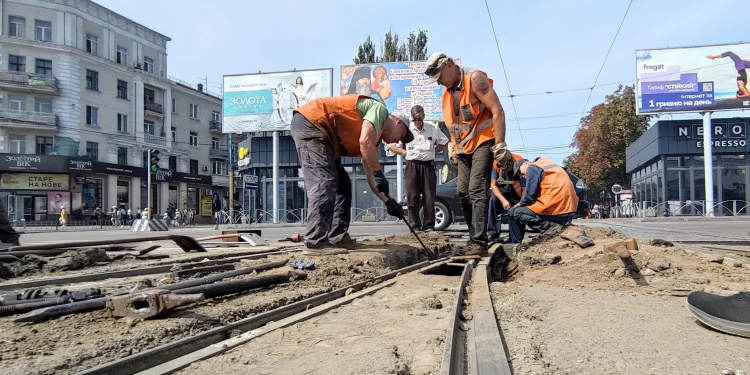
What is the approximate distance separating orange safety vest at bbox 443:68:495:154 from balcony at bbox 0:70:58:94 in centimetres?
3760

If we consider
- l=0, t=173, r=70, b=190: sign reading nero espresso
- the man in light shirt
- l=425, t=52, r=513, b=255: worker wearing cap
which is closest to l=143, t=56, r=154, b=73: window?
l=0, t=173, r=70, b=190: sign reading nero espresso

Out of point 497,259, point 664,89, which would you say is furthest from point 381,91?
point 497,259

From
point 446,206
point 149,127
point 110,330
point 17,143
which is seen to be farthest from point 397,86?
point 17,143

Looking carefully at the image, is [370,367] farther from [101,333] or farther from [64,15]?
[64,15]

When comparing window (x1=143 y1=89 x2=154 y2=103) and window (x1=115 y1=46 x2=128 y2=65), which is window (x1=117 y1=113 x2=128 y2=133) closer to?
window (x1=143 y1=89 x2=154 y2=103)

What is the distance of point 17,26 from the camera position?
33.3 meters

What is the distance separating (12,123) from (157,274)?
37.7 metres

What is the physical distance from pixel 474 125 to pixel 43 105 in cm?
3916

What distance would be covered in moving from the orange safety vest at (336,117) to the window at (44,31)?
3870cm

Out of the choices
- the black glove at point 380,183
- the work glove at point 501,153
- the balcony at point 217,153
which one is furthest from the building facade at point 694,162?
the balcony at point 217,153

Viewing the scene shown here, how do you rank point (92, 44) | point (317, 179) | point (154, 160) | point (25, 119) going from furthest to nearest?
point (92, 44) < point (25, 119) < point (154, 160) < point (317, 179)

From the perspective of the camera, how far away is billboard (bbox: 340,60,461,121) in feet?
87.0

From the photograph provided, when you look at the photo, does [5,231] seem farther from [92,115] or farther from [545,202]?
[92,115]

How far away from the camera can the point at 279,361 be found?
1.68 meters
